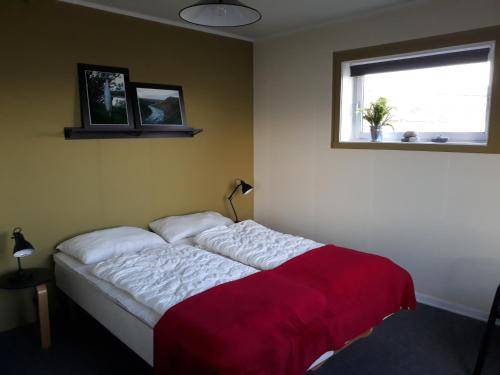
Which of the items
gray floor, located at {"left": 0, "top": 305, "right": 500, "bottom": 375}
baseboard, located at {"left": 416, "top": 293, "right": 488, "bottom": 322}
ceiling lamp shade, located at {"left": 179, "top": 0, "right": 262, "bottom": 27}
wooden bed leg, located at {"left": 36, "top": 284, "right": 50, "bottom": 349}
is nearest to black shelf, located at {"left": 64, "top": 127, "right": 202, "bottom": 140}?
wooden bed leg, located at {"left": 36, "top": 284, "right": 50, "bottom": 349}

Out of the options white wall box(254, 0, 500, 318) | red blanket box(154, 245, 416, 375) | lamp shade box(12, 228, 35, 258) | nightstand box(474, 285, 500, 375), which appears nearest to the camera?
red blanket box(154, 245, 416, 375)

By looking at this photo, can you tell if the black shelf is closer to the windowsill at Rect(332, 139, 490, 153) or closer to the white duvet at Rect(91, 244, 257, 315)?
the white duvet at Rect(91, 244, 257, 315)

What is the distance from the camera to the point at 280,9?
123 inches

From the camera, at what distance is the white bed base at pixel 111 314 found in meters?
2.03

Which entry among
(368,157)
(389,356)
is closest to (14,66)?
(368,157)

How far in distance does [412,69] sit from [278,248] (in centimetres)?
177

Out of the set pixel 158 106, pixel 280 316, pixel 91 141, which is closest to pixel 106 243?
pixel 91 141

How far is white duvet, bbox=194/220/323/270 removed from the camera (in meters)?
2.67

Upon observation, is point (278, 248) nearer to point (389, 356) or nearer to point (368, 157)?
point (389, 356)

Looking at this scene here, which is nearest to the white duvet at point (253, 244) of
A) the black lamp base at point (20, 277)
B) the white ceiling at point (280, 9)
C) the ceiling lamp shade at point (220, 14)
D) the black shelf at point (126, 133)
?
the black shelf at point (126, 133)

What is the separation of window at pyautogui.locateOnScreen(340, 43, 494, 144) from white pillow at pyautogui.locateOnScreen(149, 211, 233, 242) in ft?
4.55

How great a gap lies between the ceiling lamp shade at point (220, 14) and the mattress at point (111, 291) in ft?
5.15

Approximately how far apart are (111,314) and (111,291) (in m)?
0.13

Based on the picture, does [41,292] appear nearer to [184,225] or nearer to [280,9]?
[184,225]
